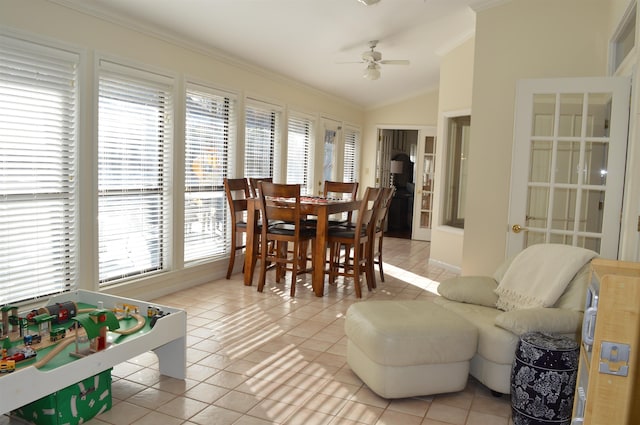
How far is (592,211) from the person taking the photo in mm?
3428

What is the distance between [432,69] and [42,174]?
5.61 meters

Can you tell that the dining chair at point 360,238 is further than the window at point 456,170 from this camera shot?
No

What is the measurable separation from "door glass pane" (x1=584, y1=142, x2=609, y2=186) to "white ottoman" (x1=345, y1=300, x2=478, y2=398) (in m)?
1.52

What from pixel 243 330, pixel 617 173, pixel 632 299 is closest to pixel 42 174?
pixel 243 330

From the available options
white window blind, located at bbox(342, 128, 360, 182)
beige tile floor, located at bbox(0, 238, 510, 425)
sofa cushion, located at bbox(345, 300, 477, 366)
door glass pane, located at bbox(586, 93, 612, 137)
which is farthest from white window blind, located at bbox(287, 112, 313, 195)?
sofa cushion, located at bbox(345, 300, 477, 366)

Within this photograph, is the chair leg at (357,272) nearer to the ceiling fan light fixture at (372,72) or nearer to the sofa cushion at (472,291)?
the sofa cushion at (472,291)

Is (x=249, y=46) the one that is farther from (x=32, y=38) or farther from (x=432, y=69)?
(x=432, y=69)

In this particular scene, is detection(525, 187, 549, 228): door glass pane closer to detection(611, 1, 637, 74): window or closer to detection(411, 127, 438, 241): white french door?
detection(611, 1, 637, 74): window

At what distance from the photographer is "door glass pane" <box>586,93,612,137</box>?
10.9 ft

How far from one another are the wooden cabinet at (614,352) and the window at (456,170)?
5152mm

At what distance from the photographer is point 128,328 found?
8.66 feet

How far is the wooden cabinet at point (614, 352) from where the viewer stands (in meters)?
1.38

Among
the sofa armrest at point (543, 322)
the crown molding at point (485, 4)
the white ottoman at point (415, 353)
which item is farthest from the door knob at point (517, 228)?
the crown molding at point (485, 4)

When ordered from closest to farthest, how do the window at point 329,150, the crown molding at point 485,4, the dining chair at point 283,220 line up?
the crown molding at point 485,4, the dining chair at point 283,220, the window at point 329,150
